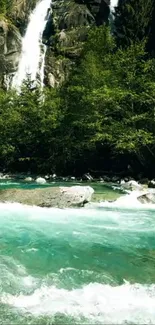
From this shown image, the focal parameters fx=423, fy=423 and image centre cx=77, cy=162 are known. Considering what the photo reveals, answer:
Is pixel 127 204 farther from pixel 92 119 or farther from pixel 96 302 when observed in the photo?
pixel 92 119

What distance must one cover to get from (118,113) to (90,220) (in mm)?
15296

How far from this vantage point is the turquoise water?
5.85m

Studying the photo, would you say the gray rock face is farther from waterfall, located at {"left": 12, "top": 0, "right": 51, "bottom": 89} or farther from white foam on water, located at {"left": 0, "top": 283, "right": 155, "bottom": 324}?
waterfall, located at {"left": 12, "top": 0, "right": 51, "bottom": 89}

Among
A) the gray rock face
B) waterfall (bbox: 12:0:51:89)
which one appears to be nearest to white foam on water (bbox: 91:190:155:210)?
the gray rock face

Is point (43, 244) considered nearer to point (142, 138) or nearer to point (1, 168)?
point (142, 138)

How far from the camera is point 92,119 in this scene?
26.2 metres

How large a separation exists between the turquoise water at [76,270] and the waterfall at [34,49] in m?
26.7

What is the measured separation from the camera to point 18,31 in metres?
41.9

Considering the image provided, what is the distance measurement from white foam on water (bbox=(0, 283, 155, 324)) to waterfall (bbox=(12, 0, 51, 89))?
31.1 metres

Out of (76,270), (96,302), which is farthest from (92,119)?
(96,302)

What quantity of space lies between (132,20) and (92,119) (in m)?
17.1

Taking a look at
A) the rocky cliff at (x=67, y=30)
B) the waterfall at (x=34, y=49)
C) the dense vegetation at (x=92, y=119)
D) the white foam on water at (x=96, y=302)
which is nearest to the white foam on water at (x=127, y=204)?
the dense vegetation at (x=92, y=119)

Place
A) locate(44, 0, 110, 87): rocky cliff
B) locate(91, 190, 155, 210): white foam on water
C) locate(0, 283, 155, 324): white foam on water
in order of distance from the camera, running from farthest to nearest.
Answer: locate(44, 0, 110, 87): rocky cliff → locate(91, 190, 155, 210): white foam on water → locate(0, 283, 155, 324): white foam on water

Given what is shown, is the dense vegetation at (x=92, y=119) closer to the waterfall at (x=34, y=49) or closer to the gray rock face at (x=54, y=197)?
the waterfall at (x=34, y=49)
